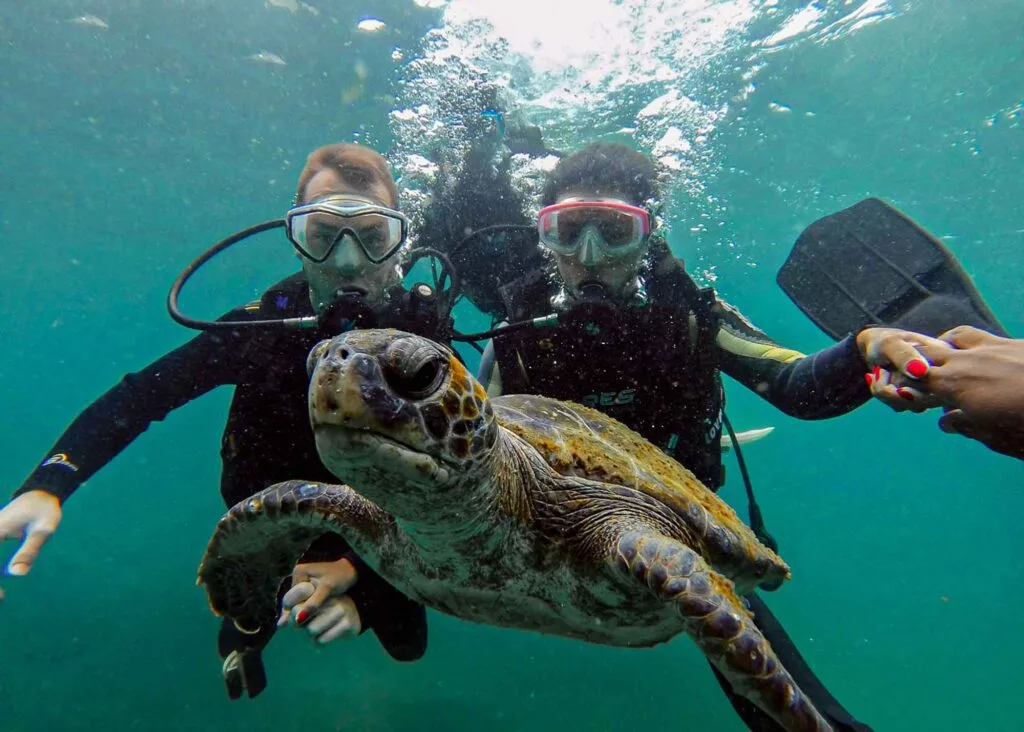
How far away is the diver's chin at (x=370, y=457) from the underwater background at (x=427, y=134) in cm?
1002

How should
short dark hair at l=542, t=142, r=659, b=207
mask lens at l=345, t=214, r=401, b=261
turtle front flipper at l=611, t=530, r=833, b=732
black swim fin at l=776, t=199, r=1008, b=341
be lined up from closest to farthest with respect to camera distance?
turtle front flipper at l=611, t=530, r=833, b=732
black swim fin at l=776, t=199, r=1008, b=341
mask lens at l=345, t=214, r=401, b=261
short dark hair at l=542, t=142, r=659, b=207

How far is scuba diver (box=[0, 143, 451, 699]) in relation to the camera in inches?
131

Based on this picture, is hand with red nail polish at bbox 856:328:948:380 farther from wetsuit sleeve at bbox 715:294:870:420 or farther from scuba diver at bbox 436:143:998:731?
scuba diver at bbox 436:143:998:731

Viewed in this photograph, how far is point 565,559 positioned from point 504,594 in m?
0.31

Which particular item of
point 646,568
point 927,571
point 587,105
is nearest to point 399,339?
point 646,568

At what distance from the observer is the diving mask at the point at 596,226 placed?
13.3 ft

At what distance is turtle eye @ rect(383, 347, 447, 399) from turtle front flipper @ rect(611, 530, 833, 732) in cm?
92

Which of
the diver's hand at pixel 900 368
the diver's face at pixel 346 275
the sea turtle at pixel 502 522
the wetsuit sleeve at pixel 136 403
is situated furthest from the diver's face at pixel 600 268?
the wetsuit sleeve at pixel 136 403

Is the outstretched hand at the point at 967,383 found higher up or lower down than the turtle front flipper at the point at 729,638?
higher up

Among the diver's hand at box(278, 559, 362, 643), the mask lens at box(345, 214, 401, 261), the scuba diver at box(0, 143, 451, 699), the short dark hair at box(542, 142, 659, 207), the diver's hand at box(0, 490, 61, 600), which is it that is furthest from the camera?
the short dark hair at box(542, 142, 659, 207)

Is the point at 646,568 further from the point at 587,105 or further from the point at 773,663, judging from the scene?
the point at 587,105

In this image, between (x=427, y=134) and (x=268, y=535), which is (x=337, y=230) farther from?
(x=427, y=134)

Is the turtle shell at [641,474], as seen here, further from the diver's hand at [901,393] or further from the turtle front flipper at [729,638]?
the diver's hand at [901,393]

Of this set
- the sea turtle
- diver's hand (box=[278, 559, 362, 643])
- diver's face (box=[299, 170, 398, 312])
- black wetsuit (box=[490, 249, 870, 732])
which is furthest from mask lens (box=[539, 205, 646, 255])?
diver's hand (box=[278, 559, 362, 643])
